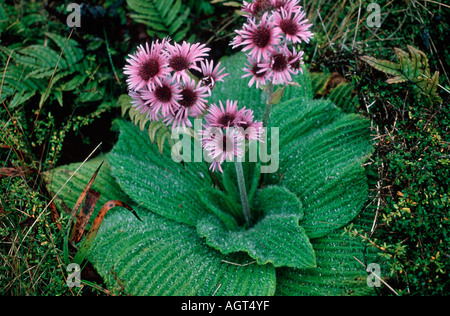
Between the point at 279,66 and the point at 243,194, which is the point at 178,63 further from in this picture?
the point at 243,194

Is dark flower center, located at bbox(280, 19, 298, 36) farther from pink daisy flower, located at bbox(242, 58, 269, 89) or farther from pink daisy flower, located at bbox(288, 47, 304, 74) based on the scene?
pink daisy flower, located at bbox(242, 58, 269, 89)

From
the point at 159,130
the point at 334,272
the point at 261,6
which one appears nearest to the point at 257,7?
the point at 261,6

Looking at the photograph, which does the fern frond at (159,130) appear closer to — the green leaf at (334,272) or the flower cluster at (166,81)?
the flower cluster at (166,81)

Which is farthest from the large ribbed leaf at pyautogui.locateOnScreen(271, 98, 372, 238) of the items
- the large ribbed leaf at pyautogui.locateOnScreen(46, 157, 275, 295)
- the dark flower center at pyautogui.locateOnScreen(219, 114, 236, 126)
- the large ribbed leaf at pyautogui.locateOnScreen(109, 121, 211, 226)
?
the dark flower center at pyautogui.locateOnScreen(219, 114, 236, 126)

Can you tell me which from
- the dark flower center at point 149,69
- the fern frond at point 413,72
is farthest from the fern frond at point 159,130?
the fern frond at point 413,72

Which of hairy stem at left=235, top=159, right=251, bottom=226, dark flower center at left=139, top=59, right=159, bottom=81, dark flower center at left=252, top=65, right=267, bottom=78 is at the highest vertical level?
dark flower center at left=252, top=65, right=267, bottom=78
